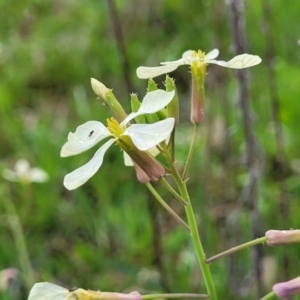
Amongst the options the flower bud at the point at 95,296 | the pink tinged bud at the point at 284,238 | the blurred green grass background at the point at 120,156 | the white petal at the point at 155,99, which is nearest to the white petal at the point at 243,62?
the white petal at the point at 155,99

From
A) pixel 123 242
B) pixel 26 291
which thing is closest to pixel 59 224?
pixel 123 242

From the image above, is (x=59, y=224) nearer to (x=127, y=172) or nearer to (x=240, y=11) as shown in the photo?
(x=127, y=172)

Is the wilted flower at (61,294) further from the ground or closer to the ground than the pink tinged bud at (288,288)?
further from the ground

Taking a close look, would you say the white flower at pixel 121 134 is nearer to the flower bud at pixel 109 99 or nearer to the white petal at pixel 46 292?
the flower bud at pixel 109 99

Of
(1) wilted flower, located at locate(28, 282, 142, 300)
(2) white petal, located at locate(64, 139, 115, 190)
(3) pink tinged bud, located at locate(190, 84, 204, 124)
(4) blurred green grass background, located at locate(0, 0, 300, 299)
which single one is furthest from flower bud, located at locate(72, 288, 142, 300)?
(4) blurred green grass background, located at locate(0, 0, 300, 299)

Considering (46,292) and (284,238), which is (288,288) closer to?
(284,238)
